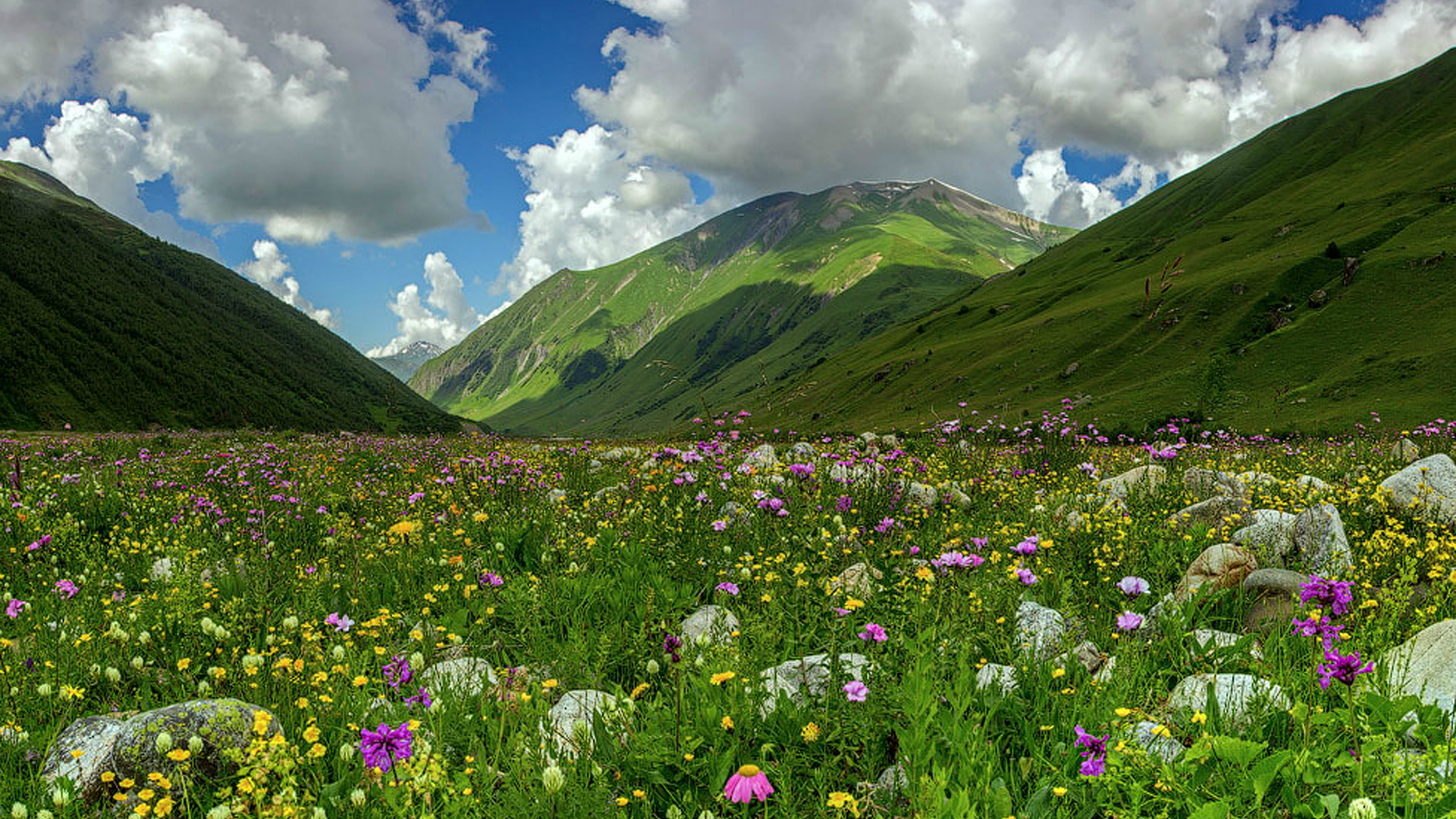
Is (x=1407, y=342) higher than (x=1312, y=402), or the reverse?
(x=1407, y=342)

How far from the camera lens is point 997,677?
3680 mm

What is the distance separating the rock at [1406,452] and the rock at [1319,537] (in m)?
6.13

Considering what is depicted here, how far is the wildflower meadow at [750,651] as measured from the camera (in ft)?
9.17

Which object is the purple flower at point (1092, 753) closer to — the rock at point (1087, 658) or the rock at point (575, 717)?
the rock at point (1087, 658)

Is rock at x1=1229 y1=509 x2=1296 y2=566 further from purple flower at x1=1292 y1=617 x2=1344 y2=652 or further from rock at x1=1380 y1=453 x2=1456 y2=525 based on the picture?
purple flower at x1=1292 y1=617 x2=1344 y2=652

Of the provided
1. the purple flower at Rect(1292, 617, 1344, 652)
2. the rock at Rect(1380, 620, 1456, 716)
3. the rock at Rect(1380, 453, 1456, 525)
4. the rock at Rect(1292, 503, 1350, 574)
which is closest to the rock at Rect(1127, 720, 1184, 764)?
the purple flower at Rect(1292, 617, 1344, 652)

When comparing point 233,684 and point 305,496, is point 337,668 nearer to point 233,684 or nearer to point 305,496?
point 233,684

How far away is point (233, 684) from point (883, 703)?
414cm

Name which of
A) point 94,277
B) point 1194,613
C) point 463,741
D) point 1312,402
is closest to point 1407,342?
point 1312,402

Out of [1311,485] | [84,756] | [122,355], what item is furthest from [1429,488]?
[122,355]

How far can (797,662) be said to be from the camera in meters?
4.16

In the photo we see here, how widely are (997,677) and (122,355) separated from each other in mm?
164650

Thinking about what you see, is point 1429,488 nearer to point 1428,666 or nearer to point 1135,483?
point 1135,483

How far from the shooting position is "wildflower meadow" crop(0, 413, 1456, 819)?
279cm
